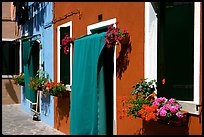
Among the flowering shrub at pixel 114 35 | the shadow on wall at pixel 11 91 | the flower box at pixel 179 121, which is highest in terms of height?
the flowering shrub at pixel 114 35

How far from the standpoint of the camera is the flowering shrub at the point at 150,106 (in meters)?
3.71

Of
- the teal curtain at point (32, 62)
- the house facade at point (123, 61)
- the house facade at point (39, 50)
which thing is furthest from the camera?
the teal curtain at point (32, 62)

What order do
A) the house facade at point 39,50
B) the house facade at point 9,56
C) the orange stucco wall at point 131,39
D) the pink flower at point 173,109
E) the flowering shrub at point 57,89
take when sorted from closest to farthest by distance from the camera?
the pink flower at point 173,109, the orange stucco wall at point 131,39, the flowering shrub at point 57,89, the house facade at point 39,50, the house facade at point 9,56

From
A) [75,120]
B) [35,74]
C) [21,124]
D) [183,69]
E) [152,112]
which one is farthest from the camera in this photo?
[35,74]

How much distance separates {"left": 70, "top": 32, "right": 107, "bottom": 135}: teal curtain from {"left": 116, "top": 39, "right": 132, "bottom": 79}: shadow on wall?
36 centimetres

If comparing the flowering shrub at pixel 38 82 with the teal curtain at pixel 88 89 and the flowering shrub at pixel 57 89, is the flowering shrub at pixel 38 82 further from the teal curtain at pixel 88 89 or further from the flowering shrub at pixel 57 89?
the teal curtain at pixel 88 89

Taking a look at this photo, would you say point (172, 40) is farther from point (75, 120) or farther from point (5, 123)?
point (5, 123)

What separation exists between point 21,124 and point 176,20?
6.64m

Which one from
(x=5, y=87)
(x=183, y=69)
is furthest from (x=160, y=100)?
(x=5, y=87)

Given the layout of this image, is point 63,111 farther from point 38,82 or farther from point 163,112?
point 163,112

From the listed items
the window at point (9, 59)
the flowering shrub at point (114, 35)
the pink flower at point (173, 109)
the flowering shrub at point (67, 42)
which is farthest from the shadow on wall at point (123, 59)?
the window at point (9, 59)

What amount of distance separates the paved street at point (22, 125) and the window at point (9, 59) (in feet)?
9.28

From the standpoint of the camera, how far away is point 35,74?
415 inches

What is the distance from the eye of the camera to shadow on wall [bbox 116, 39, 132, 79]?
16.8 feet
